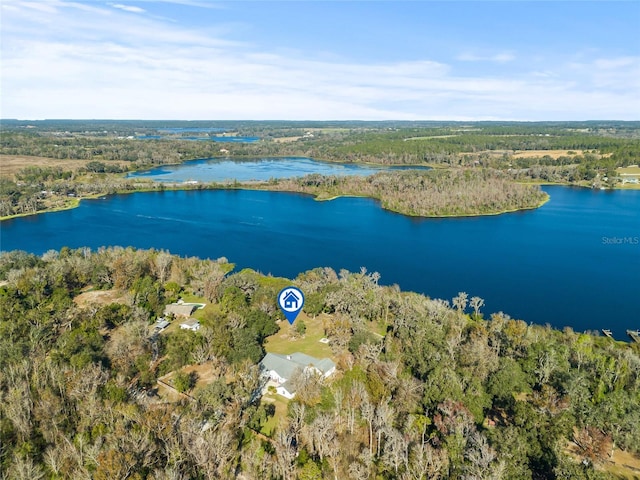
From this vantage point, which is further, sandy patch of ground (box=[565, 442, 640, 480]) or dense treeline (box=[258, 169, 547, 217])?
dense treeline (box=[258, 169, 547, 217])

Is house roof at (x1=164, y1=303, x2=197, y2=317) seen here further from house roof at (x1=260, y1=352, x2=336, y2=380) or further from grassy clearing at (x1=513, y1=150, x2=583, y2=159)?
grassy clearing at (x1=513, y1=150, x2=583, y2=159)

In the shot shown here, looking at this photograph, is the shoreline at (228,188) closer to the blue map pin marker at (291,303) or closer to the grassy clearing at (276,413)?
the blue map pin marker at (291,303)

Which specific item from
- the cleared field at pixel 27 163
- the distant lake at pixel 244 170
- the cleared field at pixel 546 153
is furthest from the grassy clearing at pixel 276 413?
the cleared field at pixel 546 153

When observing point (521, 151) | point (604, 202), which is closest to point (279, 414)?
point (604, 202)

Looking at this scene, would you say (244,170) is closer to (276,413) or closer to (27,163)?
(27,163)

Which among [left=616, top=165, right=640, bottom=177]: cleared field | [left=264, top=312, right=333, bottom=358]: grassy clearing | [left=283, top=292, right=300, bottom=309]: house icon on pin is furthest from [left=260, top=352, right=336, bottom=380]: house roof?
[left=616, top=165, right=640, bottom=177]: cleared field

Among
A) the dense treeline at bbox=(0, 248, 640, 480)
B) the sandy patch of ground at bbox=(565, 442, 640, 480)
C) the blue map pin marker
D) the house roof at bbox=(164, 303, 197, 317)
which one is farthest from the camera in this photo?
the house roof at bbox=(164, 303, 197, 317)
